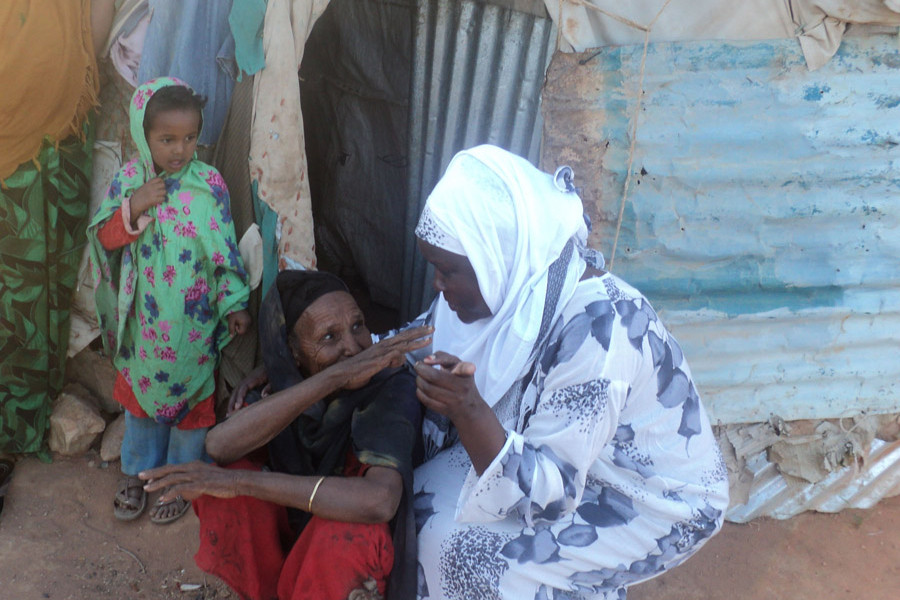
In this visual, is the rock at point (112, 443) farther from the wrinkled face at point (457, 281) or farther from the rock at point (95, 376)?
the wrinkled face at point (457, 281)

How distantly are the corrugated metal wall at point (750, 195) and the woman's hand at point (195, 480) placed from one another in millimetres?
1706

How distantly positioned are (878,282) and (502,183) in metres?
2.03

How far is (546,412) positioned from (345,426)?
0.77m

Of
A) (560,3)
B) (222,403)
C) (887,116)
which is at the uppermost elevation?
(560,3)

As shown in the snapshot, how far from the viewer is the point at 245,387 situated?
2928 mm

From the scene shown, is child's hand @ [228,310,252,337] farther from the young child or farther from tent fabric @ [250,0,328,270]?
tent fabric @ [250,0,328,270]

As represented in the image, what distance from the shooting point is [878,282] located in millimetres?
3447

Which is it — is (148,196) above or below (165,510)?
above

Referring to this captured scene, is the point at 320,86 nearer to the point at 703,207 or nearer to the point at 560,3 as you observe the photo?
the point at 560,3

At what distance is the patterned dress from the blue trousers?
1.44m

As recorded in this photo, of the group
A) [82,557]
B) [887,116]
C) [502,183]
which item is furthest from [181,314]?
[887,116]

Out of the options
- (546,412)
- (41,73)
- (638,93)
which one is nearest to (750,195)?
(638,93)

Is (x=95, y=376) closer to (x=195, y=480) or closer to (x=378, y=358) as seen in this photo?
(x=195, y=480)

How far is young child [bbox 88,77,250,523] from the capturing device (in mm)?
3146
